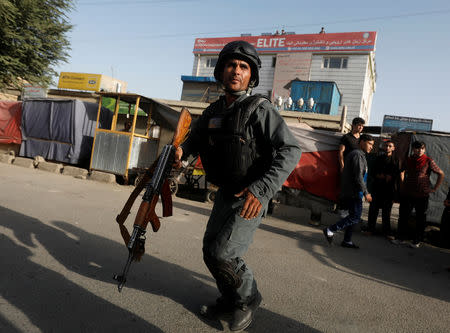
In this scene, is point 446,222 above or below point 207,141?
below

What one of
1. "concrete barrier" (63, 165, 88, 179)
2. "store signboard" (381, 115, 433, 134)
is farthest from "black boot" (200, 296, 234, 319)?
"store signboard" (381, 115, 433, 134)

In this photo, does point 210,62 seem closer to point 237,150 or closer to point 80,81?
point 80,81

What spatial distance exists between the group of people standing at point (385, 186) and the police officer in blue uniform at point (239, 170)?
3178 mm

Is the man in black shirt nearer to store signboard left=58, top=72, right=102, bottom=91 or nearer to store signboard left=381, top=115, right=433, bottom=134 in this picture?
store signboard left=381, top=115, right=433, bottom=134

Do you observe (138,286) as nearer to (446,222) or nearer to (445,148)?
(446,222)

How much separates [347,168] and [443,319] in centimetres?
281

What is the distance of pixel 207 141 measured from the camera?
240cm

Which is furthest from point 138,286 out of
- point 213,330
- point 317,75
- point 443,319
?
point 317,75

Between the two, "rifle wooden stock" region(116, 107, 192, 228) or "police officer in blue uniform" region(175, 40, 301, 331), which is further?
"rifle wooden stock" region(116, 107, 192, 228)

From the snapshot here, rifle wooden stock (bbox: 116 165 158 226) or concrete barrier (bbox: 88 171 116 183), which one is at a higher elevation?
rifle wooden stock (bbox: 116 165 158 226)

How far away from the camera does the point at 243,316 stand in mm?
2135

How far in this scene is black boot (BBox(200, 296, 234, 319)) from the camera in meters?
2.23

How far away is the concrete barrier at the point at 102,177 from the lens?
979 cm

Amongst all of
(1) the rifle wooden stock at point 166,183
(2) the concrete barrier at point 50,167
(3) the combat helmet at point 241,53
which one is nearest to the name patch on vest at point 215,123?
(1) the rifle wooden stock at point 166,183
